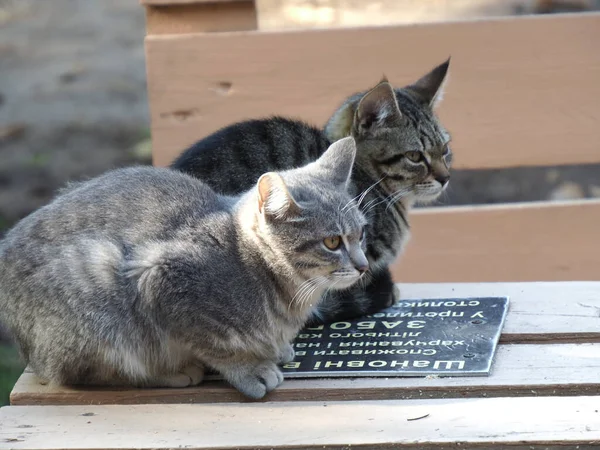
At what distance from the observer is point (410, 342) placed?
93.8 inches

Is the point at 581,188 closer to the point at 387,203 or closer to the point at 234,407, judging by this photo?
the point at 387,203

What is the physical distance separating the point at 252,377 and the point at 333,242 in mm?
352

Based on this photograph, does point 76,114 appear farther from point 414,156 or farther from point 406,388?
point 406,388

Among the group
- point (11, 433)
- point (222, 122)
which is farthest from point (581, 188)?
point (11, 433)

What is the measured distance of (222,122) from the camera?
11.8 ft

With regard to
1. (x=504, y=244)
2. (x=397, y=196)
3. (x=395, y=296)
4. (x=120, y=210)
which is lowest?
(x=504, y=244)

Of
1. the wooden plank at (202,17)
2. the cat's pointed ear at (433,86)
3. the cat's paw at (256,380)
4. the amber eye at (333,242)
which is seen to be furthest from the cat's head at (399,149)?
the wooden plank at (202,17)

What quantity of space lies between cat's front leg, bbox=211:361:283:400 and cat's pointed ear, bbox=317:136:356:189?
0.48 m

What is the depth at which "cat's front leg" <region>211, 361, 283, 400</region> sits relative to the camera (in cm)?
214

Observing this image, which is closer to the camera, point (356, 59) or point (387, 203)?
point (387, 203)

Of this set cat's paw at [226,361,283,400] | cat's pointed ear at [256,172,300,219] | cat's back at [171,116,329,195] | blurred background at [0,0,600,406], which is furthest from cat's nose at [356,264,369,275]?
blurred background at [0,0,600,406]

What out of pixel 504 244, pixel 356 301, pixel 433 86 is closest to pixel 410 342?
pixel 356 301

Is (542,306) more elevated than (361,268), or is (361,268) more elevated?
(361,268)

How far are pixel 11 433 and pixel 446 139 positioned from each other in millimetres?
1534
